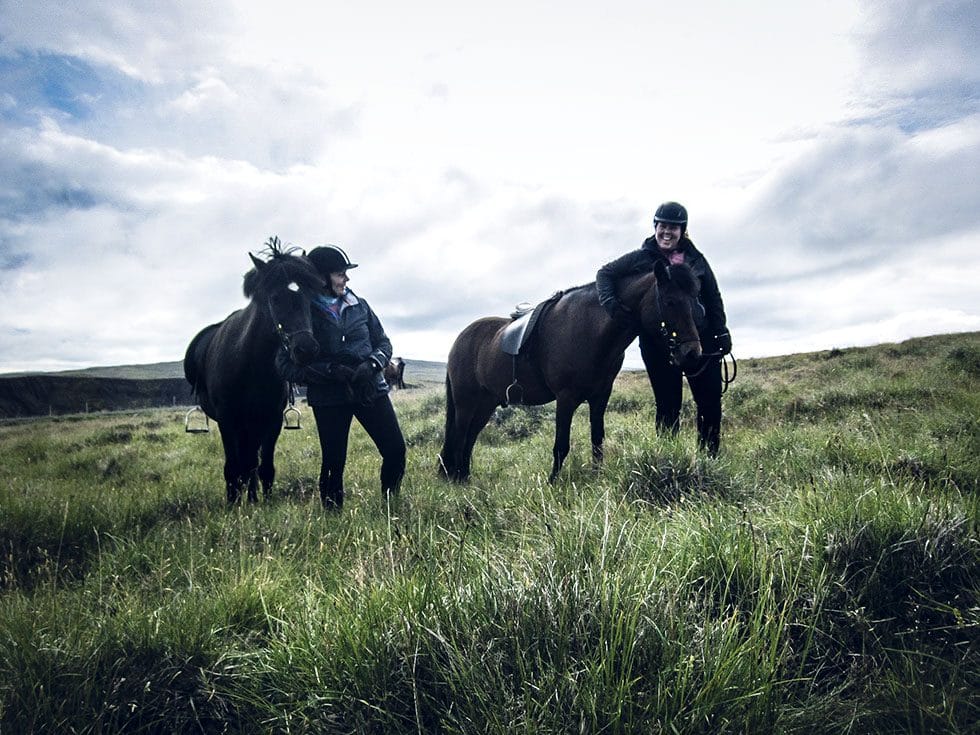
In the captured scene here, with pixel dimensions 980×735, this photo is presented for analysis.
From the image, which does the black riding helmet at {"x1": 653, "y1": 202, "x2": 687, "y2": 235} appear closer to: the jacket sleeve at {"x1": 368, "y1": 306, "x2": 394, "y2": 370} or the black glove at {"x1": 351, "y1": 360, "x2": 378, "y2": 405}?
the jacket sleeve at {"x1": 368, "y1": 306, "x2": 394, "y2": 370}

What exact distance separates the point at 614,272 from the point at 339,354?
2874 mm

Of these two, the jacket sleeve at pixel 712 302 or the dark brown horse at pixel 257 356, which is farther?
the jacket sleeve at pixel 712 302

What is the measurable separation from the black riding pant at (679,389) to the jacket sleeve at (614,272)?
20.1 inches

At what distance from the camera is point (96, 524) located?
4.70 metres

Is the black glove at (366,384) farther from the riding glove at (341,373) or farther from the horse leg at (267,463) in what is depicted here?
the horse leg at (267,463)

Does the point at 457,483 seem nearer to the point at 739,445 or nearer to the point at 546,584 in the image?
the point at 739,445

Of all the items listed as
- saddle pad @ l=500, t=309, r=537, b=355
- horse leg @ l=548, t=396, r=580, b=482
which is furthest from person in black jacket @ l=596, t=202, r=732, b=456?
saddle pad @ l=500, t=309, r=537, b=355

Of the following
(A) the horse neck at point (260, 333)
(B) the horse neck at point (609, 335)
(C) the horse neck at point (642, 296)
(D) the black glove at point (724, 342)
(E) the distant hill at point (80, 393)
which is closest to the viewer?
(C) the horse neck at point (642, 296)

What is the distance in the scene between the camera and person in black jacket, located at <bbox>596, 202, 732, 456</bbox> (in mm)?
5094

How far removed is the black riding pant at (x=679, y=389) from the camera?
5.25 m

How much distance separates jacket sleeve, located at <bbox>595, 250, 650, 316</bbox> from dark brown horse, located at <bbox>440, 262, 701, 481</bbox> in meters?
0.09

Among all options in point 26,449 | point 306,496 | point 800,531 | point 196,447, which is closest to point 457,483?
point 306,496

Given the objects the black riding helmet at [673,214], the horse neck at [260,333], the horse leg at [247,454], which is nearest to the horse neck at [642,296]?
the black riding helmet at [673,214]

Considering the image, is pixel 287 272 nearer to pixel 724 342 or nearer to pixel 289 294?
pixel 289 294
